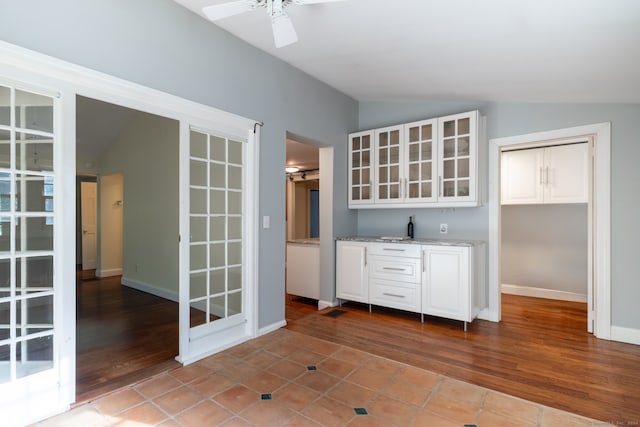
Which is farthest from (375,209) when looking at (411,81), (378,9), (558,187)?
(378,9)

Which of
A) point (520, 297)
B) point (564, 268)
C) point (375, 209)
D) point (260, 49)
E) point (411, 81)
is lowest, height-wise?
point (520, 297)

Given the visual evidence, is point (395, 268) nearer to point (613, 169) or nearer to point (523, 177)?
point (613, 169)

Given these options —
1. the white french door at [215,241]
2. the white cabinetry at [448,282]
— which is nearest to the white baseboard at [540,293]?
the white cabinetry at [448,282]

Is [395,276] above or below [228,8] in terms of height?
below

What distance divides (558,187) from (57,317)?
17.3 ft

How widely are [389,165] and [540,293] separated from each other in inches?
116

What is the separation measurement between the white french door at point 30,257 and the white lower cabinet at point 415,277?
285 centimetres

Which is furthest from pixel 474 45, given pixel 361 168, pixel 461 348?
pixel 461 348

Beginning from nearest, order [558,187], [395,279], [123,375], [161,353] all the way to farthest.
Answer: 1. [123,375]
2. [161,353]
3. [395,279]
4. [558,187]

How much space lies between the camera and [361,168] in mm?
4305

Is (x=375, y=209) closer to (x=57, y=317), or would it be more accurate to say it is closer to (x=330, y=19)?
(x=330, y=19)

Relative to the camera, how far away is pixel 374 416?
75.3 inches

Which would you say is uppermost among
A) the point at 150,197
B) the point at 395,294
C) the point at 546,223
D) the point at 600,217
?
the point at 150,197

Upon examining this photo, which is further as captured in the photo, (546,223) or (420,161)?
(546,223)
